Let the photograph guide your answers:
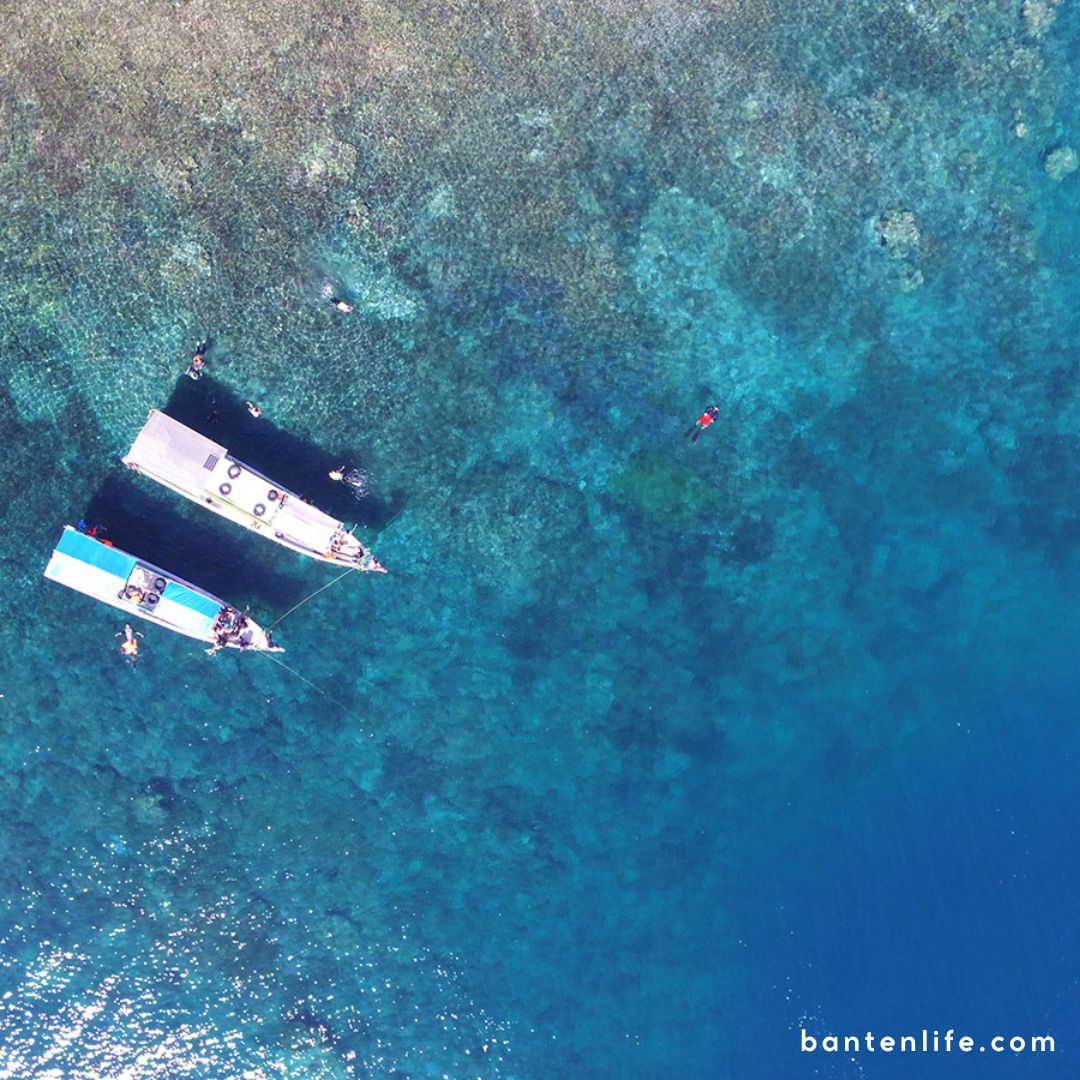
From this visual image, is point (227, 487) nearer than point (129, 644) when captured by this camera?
Yes

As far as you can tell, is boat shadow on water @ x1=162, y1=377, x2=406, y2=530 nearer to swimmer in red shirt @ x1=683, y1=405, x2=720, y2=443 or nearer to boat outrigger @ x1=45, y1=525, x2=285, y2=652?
boat outrigger @ x1=45, y1=525, x2=285, y2=652

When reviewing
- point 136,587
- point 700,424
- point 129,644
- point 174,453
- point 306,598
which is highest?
point 700,424

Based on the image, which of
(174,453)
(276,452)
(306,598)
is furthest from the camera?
(306,598)

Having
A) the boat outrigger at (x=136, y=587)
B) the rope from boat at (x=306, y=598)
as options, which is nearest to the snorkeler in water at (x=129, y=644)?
the boat outrigger at (x=136, y=587)

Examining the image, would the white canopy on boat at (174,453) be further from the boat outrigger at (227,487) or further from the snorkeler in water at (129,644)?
the snorkeler in water at (129,644)

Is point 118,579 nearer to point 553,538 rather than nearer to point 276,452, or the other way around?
point 276,452

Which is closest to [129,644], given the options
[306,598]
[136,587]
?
[136,587]

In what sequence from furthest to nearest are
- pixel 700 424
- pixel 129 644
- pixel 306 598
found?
pixel 700 424 < pixel 306 598 < pixel 129 644

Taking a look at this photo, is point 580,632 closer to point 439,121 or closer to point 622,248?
point 622,248
